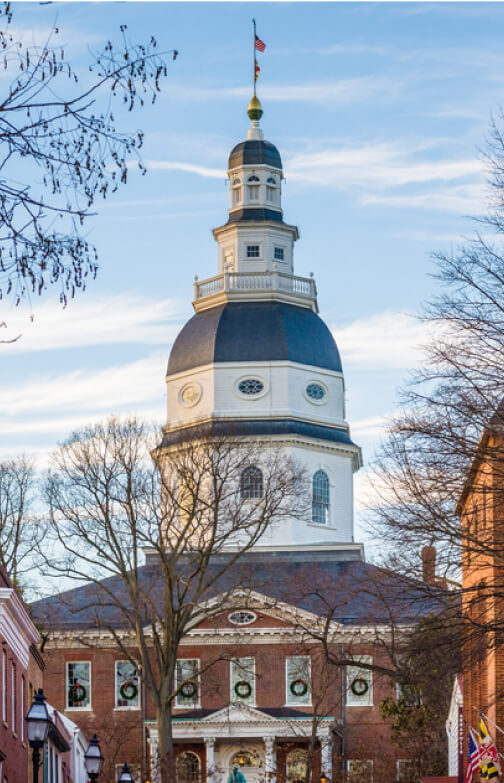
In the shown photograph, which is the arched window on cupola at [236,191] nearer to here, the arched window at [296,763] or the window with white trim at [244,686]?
the window with white trim at [244,686]

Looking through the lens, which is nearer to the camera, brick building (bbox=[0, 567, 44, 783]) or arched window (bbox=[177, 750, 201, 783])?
brick building (bbox=[0, 567, 44, 783])

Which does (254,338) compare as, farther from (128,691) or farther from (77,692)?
(77,692)

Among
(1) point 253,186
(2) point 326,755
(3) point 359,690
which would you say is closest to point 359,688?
(3) point 359,690

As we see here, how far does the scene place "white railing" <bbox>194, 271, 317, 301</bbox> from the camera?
83.2 m

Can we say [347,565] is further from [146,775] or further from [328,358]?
[146,775]

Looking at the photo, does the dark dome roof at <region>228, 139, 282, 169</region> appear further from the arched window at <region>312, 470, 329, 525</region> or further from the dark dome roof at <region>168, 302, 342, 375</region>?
the arched window at <region>312, 470, 329, 525</region>

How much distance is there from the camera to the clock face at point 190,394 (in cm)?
7994

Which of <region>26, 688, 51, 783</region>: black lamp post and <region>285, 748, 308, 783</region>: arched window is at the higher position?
<region>26, 688, 51, 783</region>: black lamp post

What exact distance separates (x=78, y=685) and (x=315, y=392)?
19.6 m

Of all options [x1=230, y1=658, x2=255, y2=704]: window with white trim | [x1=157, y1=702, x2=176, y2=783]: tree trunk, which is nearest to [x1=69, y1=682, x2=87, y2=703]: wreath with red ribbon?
[x1=230, y1=658, x2=255, y2=704]: window with white trim

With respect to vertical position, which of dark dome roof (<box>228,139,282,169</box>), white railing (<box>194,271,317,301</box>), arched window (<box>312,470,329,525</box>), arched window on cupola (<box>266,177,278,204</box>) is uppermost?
dark dome roof (<box>228,139,282,169</box>)

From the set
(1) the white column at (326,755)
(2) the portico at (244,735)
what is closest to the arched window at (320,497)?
(2) the portico at (244,735)

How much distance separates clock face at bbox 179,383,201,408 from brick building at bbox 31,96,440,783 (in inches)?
5.1

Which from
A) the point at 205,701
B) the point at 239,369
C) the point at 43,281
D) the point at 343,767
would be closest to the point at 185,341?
the point at 239,369
